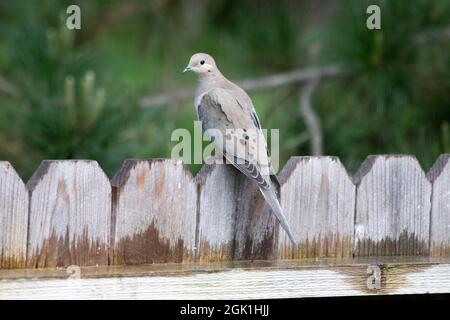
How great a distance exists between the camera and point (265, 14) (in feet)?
19.3

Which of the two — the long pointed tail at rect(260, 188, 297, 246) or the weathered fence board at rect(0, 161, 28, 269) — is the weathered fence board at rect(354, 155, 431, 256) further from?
the weathered fence board at rect(0, 161, 28, 269)

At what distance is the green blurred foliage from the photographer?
181 inches

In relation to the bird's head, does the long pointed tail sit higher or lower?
lower

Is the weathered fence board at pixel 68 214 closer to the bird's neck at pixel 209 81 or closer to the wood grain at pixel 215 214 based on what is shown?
the wood grain at pixel 215 214

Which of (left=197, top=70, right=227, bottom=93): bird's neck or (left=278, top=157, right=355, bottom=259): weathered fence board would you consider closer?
(left=278, top=157, right=355, bottom=259): weathered fence board

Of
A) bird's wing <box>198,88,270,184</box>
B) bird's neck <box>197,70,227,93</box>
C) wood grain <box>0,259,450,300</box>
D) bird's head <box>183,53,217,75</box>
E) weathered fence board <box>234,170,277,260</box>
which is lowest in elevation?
wood grain <box>0,259,450,300</box>

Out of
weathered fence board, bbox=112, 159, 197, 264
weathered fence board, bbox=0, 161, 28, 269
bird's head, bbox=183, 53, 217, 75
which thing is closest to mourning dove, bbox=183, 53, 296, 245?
bird's head, bbox=183, 53, 217, 75

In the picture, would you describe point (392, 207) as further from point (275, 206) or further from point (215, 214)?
point (215, 214)

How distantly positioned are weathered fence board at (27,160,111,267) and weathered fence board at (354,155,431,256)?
0.94 m

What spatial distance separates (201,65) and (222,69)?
5.94 feet

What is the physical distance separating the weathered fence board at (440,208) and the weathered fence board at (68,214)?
4.02 ft

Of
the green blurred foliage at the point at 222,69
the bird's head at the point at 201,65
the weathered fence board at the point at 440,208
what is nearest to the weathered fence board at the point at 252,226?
the weathered fence board at the point at 440,208

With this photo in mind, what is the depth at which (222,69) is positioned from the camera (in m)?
6.08

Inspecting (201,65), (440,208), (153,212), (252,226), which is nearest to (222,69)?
(201,65)
